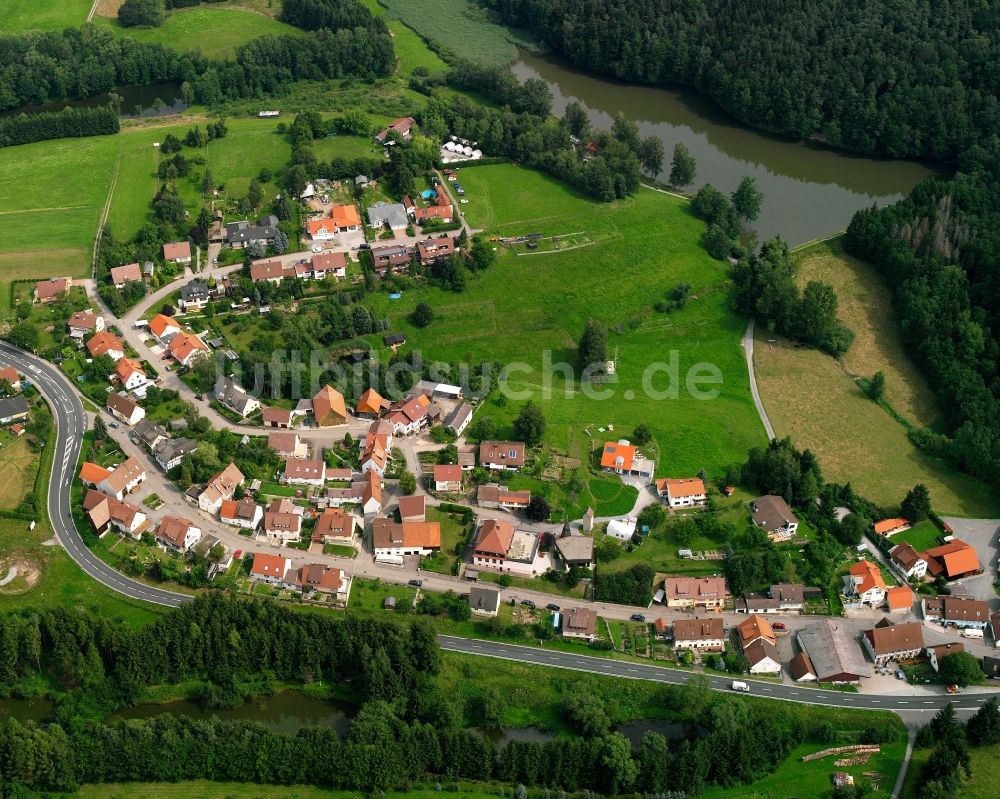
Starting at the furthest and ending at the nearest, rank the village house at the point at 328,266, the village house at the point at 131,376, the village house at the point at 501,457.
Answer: the village house at the point at 328,266, the village house at the point at 131,376, the village house at the point at 501,457

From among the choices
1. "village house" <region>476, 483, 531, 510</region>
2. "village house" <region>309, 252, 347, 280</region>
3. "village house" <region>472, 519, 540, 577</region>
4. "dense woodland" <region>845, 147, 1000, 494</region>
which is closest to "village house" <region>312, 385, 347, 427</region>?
"village house" <region>476, 483, 531, 510</region>

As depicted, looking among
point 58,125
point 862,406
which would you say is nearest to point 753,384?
point 862,406

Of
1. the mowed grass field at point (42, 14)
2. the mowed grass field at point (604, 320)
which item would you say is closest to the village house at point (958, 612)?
the mowed grass field at point (604, 320)

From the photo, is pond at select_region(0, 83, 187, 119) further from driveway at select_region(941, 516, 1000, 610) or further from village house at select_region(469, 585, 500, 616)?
driveway at select_region(941, 516, 1000, 610)

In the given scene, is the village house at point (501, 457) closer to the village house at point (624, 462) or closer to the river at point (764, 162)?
the village house at point (624, 462)

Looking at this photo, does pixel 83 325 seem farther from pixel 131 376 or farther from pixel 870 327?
pixel 870 327

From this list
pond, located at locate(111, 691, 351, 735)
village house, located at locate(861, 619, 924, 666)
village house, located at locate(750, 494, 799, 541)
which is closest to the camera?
pond, located at locate(111, 691, 351, 735)

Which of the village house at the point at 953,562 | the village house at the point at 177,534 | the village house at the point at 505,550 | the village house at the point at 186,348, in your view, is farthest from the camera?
the village house at the point at 186,348
